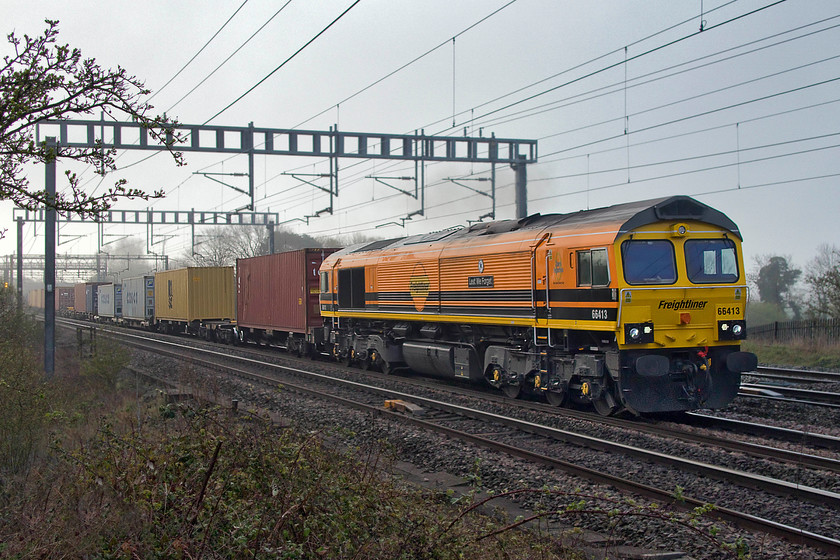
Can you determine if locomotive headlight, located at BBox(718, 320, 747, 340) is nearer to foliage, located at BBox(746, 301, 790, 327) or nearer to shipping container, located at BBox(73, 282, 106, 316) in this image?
foliage, located at BBox(746, 301, 790, 327)

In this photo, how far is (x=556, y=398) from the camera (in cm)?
1270

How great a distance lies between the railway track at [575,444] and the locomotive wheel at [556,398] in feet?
4.28

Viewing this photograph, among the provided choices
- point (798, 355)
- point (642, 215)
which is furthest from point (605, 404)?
point (798, 355)

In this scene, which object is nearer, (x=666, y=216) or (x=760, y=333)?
(x=666, y=216)

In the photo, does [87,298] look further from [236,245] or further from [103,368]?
[103,368]

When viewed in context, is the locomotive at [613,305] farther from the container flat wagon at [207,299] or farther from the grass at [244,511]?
the container flat wagon at [207,299]

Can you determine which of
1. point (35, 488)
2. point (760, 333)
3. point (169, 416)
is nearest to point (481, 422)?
point (169, 416)

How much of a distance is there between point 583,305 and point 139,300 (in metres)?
36.3

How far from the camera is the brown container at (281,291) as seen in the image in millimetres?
23328

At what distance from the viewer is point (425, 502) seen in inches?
235

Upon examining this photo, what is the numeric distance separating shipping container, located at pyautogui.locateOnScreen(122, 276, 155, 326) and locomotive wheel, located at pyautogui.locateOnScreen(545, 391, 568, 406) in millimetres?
31951

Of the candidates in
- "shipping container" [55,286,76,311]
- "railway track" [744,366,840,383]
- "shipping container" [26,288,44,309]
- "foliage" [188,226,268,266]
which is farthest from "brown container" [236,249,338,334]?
"shipping container" [26,288,44,309]

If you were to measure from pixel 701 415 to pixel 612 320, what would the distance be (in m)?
2.62

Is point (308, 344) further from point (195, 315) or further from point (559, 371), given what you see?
point (559, 371)
